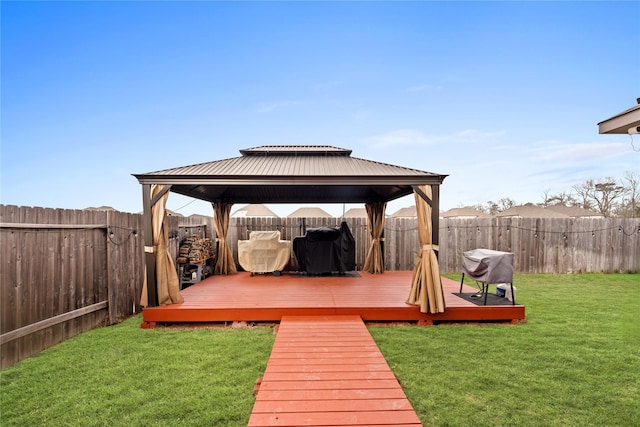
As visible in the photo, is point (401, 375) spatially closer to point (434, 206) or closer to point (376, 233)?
point (434, 206)

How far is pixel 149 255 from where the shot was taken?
481cm

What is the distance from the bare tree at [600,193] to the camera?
26.2 m

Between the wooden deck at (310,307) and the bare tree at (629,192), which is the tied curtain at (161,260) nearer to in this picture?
the wooden deck at (310,307)

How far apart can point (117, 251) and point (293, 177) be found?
3.23 metres

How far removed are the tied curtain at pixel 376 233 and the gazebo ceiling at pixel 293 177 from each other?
25 centimetres

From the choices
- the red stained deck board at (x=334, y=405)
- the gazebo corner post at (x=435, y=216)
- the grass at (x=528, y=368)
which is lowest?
the grass at (x=528, y=368)

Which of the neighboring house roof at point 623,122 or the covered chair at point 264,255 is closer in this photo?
the neighboring house roof at point 623,122

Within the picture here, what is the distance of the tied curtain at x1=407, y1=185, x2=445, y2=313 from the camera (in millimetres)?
4758

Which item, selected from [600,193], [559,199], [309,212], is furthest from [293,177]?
[559,199]

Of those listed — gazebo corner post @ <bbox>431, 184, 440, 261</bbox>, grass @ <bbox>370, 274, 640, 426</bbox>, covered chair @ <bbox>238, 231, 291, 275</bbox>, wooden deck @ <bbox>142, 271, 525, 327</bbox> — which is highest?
gazebo corner post @ <bbox>431, 184, 440, 261</bbox>

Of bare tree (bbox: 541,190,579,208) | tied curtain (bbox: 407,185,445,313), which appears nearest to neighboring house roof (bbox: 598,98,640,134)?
tied curtain (bbox: 407,185,445,313)

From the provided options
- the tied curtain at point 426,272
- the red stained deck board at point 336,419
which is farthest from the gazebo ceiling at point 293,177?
the red stained deck board at point 336,419

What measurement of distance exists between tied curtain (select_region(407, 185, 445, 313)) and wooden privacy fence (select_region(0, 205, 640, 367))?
4.31m

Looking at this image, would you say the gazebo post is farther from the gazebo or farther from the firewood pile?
the firewood pile
